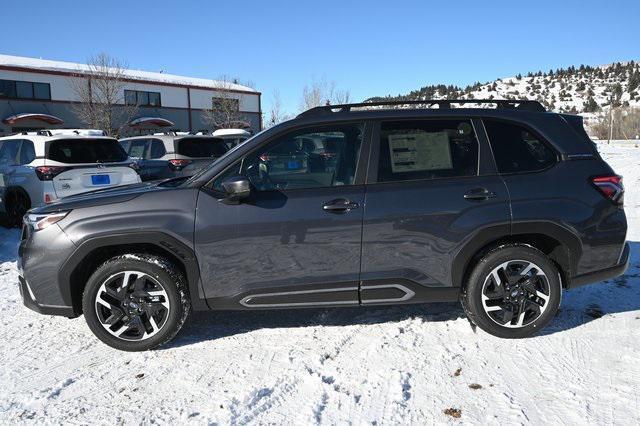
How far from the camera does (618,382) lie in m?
3.19

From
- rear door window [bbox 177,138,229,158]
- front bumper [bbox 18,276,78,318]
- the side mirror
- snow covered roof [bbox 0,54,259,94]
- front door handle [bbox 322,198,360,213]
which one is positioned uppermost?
snow covered roof [bbox 0,54,259,94]

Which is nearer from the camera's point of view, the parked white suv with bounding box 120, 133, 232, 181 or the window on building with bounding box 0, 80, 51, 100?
the parked white suv with bounding box 120, 133, 232, 181

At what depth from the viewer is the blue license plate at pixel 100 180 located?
7.44 meters

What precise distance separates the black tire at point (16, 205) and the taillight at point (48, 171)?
3.04ft

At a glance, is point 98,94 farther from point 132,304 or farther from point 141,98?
point 132,304

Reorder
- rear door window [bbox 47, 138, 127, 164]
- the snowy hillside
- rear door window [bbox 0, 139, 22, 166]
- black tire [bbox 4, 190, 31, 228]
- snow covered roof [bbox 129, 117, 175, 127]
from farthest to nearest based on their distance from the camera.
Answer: the snowy hillside → snow covered roof [bbox 129, 117, 175, 127] → rear door window [bbox 0, 139, 22, 166] → black tire [bbox 4, 190, 31, 228] → rear door window [bbox 47, 138, 127, 164]

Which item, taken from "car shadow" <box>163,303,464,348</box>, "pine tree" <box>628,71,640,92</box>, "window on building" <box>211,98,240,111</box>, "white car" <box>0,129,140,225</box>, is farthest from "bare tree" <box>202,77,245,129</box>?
"pine tree" <box>628,71,640,92</box>

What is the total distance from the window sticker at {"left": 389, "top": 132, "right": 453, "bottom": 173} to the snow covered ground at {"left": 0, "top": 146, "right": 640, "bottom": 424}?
1355 millimetres

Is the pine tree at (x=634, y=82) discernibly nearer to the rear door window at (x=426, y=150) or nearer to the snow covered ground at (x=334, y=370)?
the snow covered ground at (x=334, y=370)

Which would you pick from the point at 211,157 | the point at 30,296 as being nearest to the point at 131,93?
the point at 211,157

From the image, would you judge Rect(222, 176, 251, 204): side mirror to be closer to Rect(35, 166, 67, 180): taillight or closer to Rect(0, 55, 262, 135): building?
Rect(35, 166, 67, 180): taillight

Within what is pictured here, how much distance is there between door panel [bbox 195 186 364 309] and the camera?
3580 mm

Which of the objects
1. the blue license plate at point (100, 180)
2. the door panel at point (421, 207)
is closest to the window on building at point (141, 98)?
the blue license plate at point (100, 180)

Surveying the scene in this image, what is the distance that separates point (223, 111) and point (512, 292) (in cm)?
3821
